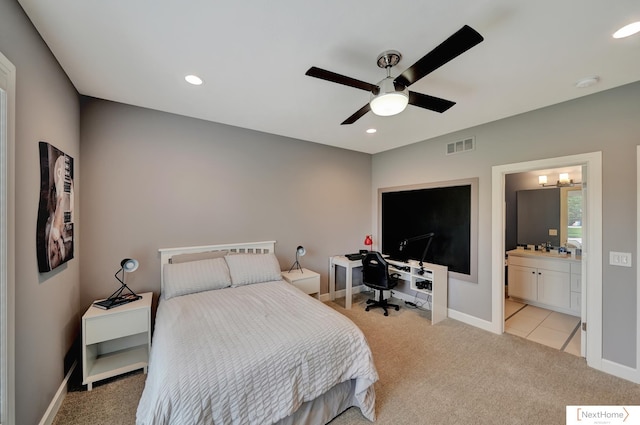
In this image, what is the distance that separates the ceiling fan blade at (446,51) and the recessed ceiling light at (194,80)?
1720 millimetres

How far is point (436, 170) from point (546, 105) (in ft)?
4.66

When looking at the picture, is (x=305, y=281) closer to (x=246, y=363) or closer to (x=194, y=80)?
(x=246, y=363)

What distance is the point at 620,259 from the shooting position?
231 centimetres

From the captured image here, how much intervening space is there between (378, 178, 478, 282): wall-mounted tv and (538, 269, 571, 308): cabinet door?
1468mm

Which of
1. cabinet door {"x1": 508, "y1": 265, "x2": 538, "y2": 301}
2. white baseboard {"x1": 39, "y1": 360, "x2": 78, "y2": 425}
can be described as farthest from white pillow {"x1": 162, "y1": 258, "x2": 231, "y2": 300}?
cabinet door {"x1": 508, "y1": 265, "x2": 538, "y2": 301}

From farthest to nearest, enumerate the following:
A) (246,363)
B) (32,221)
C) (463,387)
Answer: (463,387) → (32,221) → (246,363)

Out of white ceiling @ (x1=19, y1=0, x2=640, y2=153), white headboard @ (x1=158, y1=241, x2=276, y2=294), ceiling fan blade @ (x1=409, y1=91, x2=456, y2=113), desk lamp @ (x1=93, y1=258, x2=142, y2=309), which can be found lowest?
desk lamp @ (x1=93, y1=258, x2=142, y2=309)

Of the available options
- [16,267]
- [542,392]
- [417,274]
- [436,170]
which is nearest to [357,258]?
[417,274]

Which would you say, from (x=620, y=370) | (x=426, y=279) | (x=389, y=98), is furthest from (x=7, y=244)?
(x=620, y=370)

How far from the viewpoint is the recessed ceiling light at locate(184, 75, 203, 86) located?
2160 mm

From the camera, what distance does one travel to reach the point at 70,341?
225 centimetres

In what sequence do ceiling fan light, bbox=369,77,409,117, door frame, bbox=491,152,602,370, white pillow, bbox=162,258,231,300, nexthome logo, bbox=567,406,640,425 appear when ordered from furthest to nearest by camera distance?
1. white pillow, bbox=162,258,231,300
2. door frame, bbox=491,152,602,370
3. nexthome logo, bbox=567,406,640,425
4. ceiling fan light, bbox=369,77,409,117

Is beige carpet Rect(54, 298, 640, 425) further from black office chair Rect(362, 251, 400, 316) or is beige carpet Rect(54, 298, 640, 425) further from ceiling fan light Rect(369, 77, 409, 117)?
ceiling fan light Rect(369, 77, 409, 117)

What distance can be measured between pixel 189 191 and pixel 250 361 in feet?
7.57
